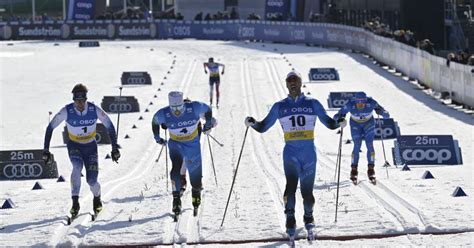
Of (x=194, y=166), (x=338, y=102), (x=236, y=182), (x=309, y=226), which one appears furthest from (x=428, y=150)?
(x=338, y=102)

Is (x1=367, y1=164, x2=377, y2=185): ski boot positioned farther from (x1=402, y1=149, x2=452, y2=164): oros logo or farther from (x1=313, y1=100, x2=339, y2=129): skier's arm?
(x1=313, y1=100, x2=339, y2=129): skier's arm

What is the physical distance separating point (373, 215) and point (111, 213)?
386 cm

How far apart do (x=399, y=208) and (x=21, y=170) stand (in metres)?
8.29

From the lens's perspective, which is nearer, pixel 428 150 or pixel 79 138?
pixel 79 138

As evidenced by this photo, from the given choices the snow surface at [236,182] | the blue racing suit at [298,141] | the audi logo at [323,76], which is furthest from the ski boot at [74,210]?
the audi logo at [323,76]

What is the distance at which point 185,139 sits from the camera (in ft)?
49.8

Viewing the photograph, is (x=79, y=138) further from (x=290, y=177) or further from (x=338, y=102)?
(x=338, y=102)

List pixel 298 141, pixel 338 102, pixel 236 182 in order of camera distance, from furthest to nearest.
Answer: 1. pixel 338 102
2. pixel 236 182
3. pixel 298 141

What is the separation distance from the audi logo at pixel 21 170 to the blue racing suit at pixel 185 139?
5.71m

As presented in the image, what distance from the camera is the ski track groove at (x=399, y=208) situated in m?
13.5

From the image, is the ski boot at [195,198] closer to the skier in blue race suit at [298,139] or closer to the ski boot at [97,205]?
the ski boot at [97,205]

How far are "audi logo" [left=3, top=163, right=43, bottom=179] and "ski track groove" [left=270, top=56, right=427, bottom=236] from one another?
21.0 ft

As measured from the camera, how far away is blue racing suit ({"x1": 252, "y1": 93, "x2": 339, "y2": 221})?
13.2m

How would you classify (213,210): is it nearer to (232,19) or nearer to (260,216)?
(260,216)
